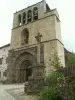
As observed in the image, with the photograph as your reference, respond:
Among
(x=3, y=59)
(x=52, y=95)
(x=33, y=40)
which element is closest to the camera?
(x=52, y=95)

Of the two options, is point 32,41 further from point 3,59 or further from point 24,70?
point 3,59

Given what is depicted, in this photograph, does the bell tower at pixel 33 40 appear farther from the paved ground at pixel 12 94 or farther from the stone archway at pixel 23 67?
the paved ground at pixel 12 94

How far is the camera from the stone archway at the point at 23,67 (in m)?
23.0

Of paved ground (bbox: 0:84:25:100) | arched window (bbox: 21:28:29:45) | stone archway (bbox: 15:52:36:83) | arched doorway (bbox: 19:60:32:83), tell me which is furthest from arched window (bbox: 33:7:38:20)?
paved ground (bbox: 0:84:25:100)

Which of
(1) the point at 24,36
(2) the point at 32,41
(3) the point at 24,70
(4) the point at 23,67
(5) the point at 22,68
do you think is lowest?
(3) the point at 24,70

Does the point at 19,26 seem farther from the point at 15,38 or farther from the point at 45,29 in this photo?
the point at 45,29

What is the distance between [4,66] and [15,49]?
6932 mm

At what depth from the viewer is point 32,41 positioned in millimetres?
23266

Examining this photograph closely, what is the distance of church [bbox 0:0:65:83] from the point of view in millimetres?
21438

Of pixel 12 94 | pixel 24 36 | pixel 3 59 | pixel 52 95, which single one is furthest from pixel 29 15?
pixel 52 95

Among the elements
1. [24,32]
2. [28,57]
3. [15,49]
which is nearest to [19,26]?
[24,32]

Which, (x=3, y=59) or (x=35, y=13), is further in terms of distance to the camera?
(x=3, y=59)

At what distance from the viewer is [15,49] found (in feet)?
81.4

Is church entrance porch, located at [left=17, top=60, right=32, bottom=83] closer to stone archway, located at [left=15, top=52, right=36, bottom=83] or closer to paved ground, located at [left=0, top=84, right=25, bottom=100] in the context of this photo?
stone archway, located at [left=15, top=52, right=36, bottom=83]
